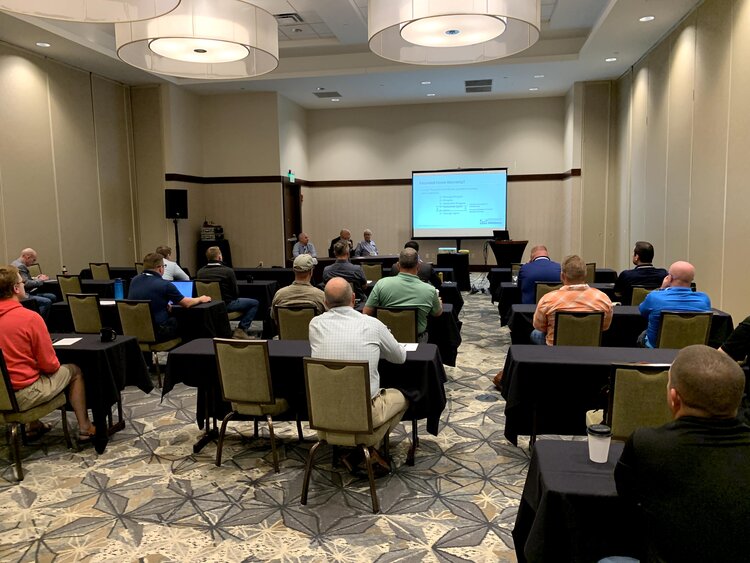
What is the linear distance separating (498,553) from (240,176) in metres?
12.4

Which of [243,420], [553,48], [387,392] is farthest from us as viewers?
[553,48]

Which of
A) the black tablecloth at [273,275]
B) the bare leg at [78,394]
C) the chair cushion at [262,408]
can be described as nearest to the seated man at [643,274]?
the chair cushion at [262,408]

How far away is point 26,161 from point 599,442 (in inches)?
412

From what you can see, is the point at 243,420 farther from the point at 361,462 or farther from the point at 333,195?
the point at 333,195

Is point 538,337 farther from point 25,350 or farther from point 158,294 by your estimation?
point 25,350

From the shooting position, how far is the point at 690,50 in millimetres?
8312

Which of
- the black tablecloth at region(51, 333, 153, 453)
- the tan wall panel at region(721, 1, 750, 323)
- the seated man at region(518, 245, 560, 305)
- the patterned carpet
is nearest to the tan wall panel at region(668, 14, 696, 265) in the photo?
the tan wall panel at region(721, 1, 750, 323)

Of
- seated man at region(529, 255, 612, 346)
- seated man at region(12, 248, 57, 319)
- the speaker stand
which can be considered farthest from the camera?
the speaker stand

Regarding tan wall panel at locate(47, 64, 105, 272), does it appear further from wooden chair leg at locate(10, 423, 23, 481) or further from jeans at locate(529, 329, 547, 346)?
jeans at locate(529, 329, 547, 346)

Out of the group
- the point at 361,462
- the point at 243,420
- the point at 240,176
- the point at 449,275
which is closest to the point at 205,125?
the point at 240,176

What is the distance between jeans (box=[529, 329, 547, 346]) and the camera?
5.16 metres

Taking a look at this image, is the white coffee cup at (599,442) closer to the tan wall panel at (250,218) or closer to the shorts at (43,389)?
the shorts at (43,389)

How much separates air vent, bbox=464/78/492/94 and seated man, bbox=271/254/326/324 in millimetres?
9057

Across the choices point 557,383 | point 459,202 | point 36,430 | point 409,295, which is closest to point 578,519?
point 557,383
